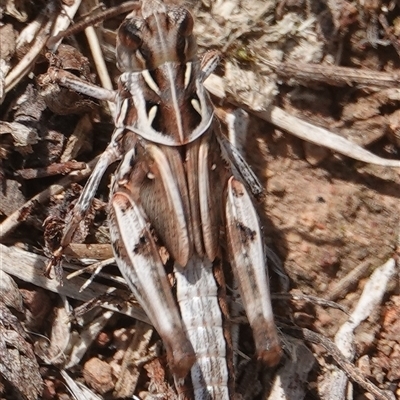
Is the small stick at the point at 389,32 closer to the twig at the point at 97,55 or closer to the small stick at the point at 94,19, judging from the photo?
the small stick at the point at 94,19

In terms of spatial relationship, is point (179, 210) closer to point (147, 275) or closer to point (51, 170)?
point (147, 275)

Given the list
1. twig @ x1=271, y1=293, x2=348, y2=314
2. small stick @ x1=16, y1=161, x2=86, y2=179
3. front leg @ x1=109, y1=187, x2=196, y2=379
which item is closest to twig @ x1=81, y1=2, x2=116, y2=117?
small stick @ x1=16, y1=161, x2=86, y2=179

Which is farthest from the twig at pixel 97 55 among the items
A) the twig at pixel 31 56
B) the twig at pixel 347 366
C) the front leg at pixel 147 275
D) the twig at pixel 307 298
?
the twig at pixel 347 366

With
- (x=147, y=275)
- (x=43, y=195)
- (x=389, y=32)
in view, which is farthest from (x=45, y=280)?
(x=389, y=32)

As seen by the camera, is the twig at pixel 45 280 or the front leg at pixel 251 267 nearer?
the front leg at pixel 251 267

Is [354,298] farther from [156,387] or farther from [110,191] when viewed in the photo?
[110,191]

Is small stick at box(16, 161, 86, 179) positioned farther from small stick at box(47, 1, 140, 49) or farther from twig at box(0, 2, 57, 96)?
small stick at box(47, 1, 140, 49)

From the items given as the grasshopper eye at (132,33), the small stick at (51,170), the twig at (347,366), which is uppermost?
the grasshopper eye at (132,33)
